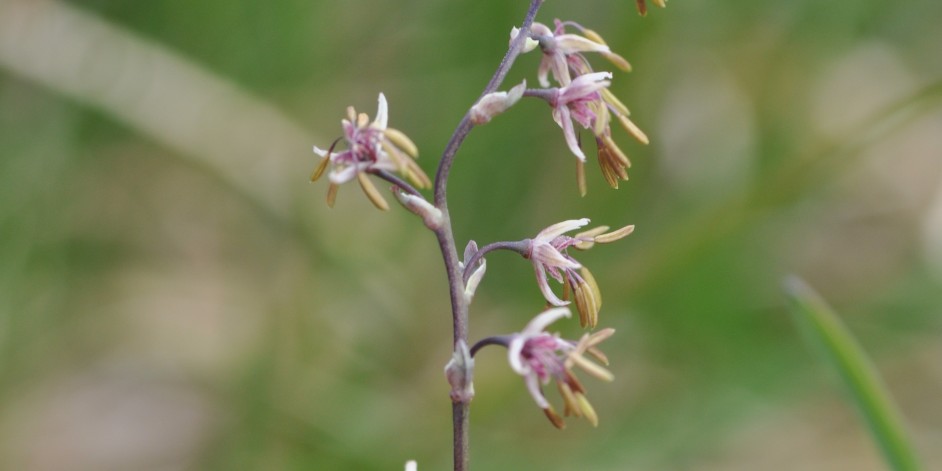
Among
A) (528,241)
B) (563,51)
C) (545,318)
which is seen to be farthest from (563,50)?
(545,318)

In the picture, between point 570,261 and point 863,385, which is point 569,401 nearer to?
point 570,261

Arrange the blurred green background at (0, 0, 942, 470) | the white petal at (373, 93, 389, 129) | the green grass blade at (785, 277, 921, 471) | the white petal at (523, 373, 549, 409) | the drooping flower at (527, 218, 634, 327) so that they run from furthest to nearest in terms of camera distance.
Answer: the blurred green background at (0, 0, 942, 470) → the green grass blade at (785, 277, 921, 471) → the drooping flower at (527, 218, 634, 327) → the white petal at (373, 93, 389, 129) → the white petal at (523, 373, 549, 409)

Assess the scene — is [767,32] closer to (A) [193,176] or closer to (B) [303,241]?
(B) [303,241]

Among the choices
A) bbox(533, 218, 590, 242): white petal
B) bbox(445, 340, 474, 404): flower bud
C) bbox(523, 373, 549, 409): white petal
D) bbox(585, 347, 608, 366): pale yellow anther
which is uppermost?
bbox(533, 218, 590, 242): white petal

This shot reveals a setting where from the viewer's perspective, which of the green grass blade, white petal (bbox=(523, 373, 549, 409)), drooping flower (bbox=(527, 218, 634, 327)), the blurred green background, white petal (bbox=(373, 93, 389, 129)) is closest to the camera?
white petal (bbox=(523, 373, 549, 409))

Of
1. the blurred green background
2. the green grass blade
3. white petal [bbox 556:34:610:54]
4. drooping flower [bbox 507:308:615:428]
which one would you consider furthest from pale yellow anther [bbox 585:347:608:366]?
the blurred green background

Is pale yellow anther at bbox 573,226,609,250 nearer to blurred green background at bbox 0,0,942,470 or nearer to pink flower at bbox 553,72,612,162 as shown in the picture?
pink flower at bbox 553,72,612,162

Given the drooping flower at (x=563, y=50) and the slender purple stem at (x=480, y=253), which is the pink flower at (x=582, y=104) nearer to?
the drooping flower at (x=563, y=50)
